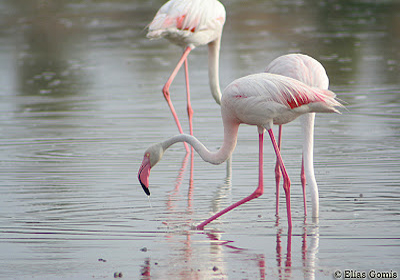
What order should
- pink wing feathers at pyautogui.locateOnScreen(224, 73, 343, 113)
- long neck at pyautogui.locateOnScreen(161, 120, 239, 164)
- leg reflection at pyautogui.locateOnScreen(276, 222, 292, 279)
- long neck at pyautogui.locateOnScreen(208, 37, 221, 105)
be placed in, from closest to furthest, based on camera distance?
leg reflection at pyautogui.locateOnScreen(276, 222, 292, 279), pink wing feathers at pyautogui.locateOnScreen(224, 73, 343, 113), long neck at pyautogui.locateOnScreen(161, 120, 239, 164), long neck at pyautogui.locateOnScreen(208, 37, 221, 105)

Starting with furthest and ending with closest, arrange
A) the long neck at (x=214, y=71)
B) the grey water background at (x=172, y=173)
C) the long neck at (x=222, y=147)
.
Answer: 1. the long neck at (x=214, y=71)
2. the long neck at (x=222, y=147)
3. the grey water background at (x=172, y=173)

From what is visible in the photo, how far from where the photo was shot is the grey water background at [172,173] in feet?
18.6

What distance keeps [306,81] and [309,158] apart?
0.72 metres

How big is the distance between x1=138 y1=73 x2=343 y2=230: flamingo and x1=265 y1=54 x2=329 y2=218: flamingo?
0.21 metres

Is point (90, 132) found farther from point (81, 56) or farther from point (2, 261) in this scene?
point (81, 56)

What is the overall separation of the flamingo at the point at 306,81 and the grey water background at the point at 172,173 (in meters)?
0.24

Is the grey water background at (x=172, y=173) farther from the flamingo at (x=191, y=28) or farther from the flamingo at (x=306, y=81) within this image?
the flamingo at (x=191, y=28)

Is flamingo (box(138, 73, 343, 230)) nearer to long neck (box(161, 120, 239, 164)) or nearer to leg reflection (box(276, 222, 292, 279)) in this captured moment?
long neck (box(161, 120, 239, 164))

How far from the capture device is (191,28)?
1052 cm

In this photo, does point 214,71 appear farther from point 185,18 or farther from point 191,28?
point 185,18

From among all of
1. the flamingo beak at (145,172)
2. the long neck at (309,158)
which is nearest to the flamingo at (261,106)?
the flamingo beak at (145,172)

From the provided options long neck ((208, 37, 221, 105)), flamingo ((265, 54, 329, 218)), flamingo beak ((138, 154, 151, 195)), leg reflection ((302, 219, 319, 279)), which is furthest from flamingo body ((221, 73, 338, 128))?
long neck ((208, 37, 221, 105))

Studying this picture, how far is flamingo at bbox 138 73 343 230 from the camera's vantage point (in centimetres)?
660

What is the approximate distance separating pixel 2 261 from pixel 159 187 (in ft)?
8.38
